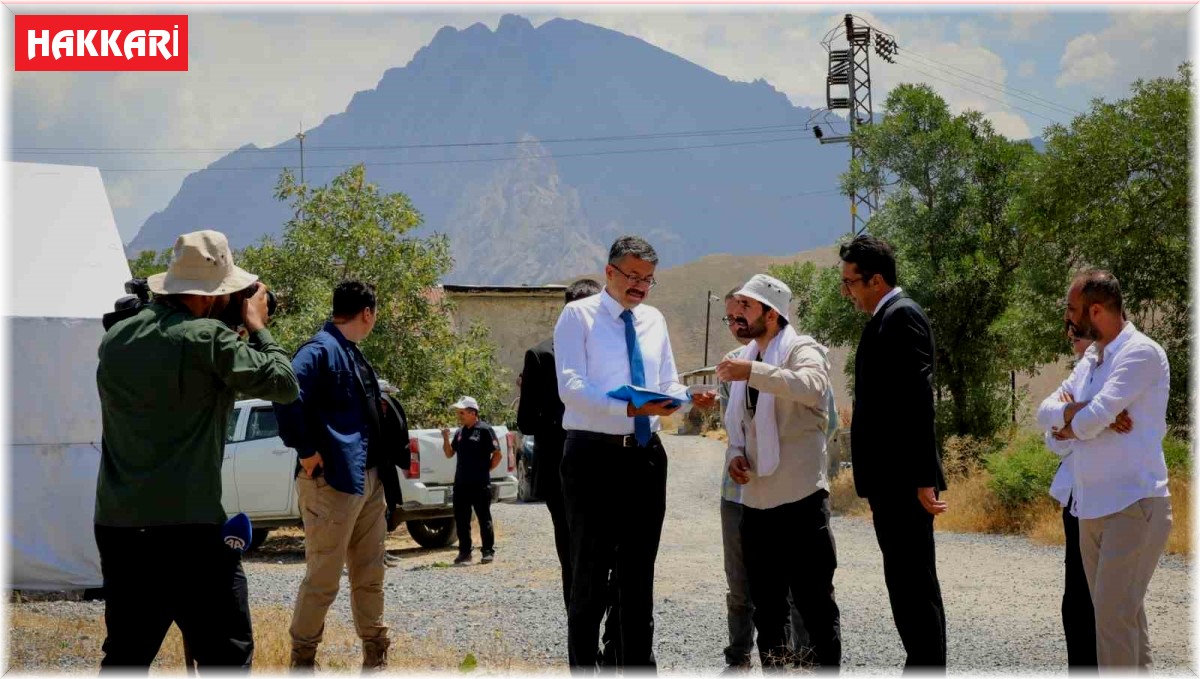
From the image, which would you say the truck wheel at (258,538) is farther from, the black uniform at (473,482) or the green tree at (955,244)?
the green tree at (955,244)

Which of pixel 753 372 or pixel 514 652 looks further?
pixel 514 652

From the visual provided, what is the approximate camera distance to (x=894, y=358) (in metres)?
5.33

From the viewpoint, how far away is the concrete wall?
128 ft

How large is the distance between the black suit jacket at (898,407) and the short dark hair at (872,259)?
0.17m

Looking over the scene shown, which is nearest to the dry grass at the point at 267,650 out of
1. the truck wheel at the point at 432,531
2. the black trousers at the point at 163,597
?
the black trousers at the point at 163,597

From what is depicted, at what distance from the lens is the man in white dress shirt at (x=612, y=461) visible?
550cm

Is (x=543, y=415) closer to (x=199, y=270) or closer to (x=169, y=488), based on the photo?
(x=199, y=270)

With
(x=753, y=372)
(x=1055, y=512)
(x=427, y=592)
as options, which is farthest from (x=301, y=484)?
(x=1055, y=512)

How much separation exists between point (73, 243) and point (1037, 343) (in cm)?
1349

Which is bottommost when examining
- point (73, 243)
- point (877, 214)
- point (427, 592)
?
point (427, 592)

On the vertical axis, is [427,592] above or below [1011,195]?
below

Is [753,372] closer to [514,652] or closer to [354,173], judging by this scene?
[514,652]

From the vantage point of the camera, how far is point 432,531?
16.0 m

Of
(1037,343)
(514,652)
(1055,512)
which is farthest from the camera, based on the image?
(1037,343)
